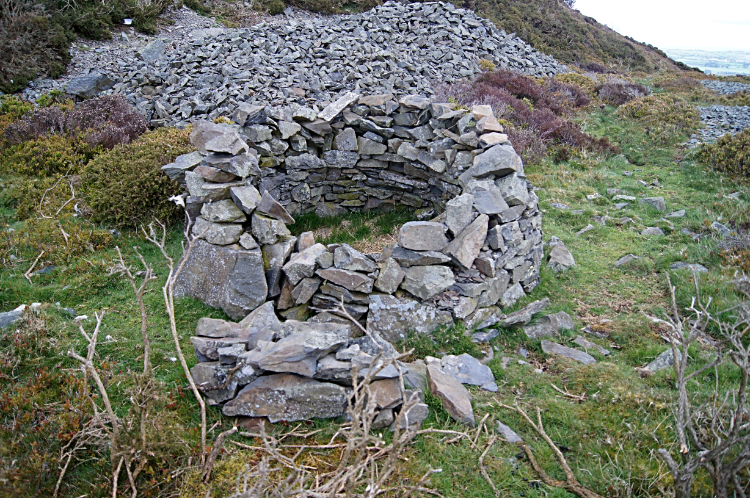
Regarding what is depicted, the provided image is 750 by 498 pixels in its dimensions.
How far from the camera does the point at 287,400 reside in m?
3.75

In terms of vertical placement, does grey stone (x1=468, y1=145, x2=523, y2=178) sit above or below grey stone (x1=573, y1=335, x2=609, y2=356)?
above

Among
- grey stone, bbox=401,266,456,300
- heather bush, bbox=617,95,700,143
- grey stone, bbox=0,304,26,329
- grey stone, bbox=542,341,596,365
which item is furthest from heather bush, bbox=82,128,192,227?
heather bush, bbox=617,95,700,143

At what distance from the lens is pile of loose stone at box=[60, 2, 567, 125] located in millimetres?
11117

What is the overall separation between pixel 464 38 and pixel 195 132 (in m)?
13.8

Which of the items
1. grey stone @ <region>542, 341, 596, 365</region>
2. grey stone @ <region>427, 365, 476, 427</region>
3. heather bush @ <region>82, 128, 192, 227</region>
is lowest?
heather bush @ <region>82, 128, 192, 227</region>

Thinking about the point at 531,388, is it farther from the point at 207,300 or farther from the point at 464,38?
the point at 464,38

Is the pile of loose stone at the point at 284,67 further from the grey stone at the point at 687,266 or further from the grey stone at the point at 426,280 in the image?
the grey stone at the point at 687,266

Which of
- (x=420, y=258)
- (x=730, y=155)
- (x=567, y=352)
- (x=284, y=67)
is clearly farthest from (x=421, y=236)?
(x=284, y=67)

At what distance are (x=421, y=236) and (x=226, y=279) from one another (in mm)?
2229

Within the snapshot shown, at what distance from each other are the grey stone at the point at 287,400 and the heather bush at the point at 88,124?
7411 millimetres

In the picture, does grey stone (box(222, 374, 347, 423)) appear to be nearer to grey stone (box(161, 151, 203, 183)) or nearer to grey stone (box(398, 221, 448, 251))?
grey stone (box(398, 221, 448, 251))

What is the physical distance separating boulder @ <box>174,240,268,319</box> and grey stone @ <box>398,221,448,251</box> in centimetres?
162

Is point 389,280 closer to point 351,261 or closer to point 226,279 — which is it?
point 351,261

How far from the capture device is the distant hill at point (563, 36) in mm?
23438
